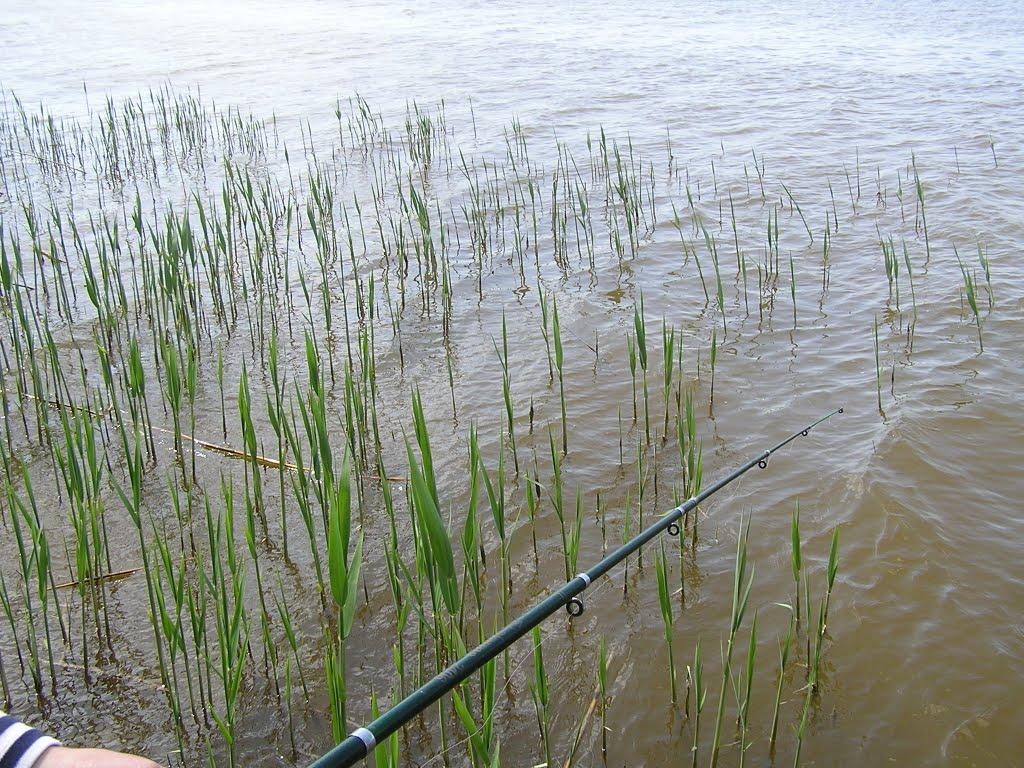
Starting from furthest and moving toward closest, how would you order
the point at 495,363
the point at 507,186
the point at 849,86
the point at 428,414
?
the point at 849,86
the point at 507,186
the point at 495,363
the point at 428,414

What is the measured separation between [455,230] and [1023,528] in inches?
184

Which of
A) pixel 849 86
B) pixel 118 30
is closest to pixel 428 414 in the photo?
pixel 849 86

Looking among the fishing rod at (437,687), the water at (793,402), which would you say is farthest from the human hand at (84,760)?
the water at (793,402)

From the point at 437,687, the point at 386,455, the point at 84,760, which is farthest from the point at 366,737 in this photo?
the point at 386,455

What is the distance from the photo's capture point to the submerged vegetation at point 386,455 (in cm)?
264

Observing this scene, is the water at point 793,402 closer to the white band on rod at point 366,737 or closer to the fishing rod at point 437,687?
the fishing rod at point 437,687

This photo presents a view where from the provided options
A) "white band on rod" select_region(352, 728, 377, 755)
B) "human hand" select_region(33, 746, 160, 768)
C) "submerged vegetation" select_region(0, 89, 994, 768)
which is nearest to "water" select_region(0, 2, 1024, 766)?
"submerged vegetation" select_region(0, 89, 994, 768)

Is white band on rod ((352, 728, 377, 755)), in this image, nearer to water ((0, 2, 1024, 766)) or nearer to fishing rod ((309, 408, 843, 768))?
fishing rod ((309, 408, 843, 768))

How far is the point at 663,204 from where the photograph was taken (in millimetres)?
7512

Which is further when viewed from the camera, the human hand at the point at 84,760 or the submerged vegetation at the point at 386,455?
the submerged vegetation at the point at 386,455

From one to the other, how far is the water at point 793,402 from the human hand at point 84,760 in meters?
1.32

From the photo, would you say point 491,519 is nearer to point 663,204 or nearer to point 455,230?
point 455,230

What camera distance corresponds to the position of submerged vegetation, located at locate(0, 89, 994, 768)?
8.66ft

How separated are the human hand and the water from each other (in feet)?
4.34
